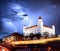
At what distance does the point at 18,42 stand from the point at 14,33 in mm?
203

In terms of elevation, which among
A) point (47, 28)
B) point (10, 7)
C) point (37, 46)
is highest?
point (10, 7)

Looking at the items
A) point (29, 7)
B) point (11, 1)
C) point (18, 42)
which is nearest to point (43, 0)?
point (29, 7)

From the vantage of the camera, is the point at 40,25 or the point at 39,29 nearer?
the point at 40,25

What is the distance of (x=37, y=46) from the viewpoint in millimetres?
4000

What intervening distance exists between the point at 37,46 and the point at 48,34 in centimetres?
27

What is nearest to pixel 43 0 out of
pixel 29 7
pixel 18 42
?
pixel 29 7

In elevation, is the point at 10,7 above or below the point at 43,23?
above

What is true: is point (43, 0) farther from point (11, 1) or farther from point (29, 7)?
point (11, 1)

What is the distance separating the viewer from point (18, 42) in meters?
4.02

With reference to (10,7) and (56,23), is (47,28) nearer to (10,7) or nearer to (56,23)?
(56,23)

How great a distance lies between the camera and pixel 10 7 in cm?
401

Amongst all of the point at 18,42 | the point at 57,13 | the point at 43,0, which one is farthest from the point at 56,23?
the point at 18,42

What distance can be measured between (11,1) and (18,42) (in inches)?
26.9

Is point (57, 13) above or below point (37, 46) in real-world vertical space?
above
